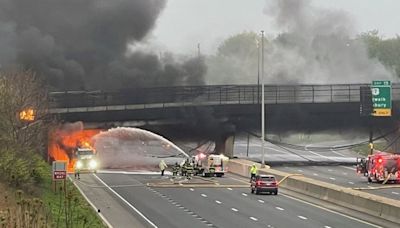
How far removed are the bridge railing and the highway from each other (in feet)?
49.9

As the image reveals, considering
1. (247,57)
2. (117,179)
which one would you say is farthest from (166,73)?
(247,57)

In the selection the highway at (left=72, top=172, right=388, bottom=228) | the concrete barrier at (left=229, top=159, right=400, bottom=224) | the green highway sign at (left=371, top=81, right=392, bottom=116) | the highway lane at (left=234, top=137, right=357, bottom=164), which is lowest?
the highway lane at (left=234, top=137, right=357, bottom=164)

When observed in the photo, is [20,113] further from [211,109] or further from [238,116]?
[238,116]

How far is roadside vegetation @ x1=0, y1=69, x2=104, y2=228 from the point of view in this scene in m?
21.9

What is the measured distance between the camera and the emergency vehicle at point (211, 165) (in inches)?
2147

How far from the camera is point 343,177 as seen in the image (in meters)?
54.6

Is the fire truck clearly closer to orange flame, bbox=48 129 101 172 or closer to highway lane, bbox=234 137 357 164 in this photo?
orange flame, bbox=48 129 101 172

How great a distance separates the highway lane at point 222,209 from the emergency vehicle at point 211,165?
9.05 m

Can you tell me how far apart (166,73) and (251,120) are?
30.9 ft

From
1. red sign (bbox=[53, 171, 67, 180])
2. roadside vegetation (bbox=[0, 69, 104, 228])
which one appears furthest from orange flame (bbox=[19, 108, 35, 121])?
red sign (bbox=[53, 171, 67, 180])

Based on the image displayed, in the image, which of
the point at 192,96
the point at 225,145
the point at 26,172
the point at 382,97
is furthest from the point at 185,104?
the point at 26,172

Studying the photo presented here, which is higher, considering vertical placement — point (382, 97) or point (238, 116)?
Result: point (382, 97)

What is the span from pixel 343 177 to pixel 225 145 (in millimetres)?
17478

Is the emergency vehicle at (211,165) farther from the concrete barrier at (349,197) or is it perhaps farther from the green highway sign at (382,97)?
the green highway sign at (382,97)
